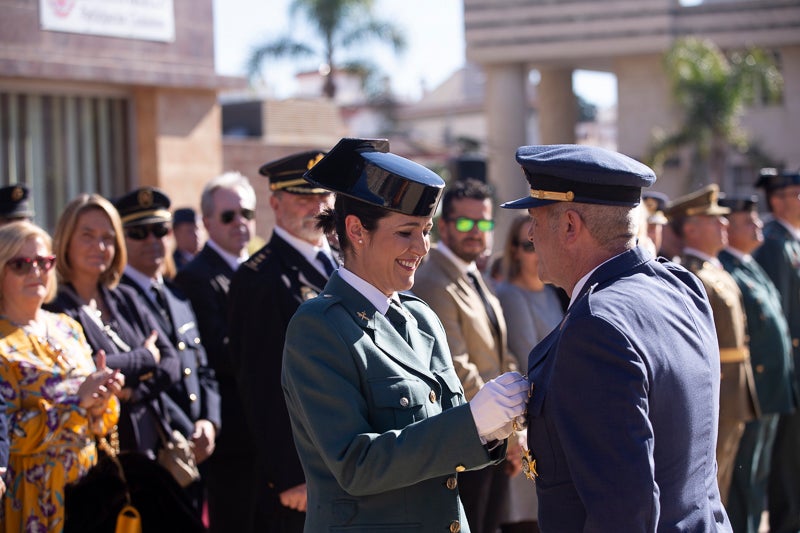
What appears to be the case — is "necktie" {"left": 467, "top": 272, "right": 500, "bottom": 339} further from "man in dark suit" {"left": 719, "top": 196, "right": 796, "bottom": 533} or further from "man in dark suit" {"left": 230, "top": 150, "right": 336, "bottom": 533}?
"man in dark suit" {"left": 719, "top": 196, "right": 796, "bottom": 533}

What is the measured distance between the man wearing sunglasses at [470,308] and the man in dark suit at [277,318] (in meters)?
0.84

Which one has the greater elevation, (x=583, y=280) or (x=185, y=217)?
(x=185, y=217)

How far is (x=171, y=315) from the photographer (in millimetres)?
5664

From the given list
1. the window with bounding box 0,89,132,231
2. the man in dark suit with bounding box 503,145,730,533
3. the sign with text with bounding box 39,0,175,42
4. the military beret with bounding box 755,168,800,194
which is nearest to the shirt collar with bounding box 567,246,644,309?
the man in dark suit with bounding box 503,145,730,533

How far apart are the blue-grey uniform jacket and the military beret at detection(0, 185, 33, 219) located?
4207 millimetres

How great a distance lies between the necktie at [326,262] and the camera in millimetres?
4652

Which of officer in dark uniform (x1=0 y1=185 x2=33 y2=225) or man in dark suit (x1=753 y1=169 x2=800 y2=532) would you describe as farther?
man in dark suit (x1=753 y1=169 x2=800 y2=532)

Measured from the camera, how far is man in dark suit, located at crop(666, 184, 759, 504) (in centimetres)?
635

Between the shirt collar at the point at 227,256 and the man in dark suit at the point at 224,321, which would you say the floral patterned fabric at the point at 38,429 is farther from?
the shirt collar at the point at 227,256

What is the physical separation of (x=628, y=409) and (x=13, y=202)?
467 centimetres

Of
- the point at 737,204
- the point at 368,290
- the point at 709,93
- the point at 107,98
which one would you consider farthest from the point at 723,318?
the point at 709,93

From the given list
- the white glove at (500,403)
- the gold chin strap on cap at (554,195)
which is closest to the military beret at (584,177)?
the gold chin strap on cap at (554,195)

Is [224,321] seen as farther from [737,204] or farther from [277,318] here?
[737,204]

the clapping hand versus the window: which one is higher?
the window
